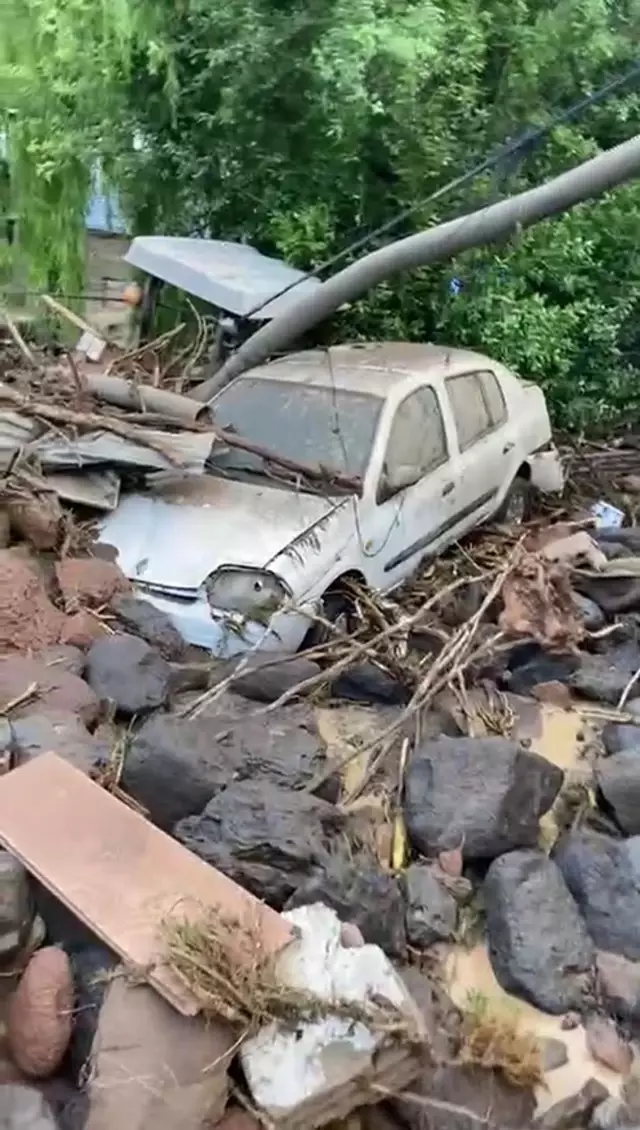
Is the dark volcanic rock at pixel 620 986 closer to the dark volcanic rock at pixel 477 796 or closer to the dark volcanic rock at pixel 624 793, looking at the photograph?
the dark volcanic rock at pixel 477 796

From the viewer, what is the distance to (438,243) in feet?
27.3

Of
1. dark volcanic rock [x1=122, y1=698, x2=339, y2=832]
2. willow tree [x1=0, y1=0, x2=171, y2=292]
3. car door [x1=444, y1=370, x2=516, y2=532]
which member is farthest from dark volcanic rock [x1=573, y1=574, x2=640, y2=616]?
willow tree [x1=0, y1=0, x2=171, y2=292]

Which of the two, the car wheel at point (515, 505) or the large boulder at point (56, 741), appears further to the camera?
the car wheel at point (515, 505)

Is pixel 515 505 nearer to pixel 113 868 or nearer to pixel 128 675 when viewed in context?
pixel 128 675

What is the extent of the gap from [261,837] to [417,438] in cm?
356

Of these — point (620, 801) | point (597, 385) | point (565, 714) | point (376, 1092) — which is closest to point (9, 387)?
point (565, 714)

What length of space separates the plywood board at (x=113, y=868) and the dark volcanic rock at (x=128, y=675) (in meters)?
1.03

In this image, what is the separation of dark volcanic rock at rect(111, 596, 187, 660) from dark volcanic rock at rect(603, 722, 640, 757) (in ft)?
7.31

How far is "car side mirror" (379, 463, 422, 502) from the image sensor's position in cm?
659

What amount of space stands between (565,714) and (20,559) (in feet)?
10.2

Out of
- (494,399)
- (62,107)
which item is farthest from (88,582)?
(62,107)

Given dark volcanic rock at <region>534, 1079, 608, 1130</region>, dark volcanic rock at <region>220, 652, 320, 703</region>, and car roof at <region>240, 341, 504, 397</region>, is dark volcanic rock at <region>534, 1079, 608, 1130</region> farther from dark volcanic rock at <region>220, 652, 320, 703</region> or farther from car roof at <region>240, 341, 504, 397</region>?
car roof at <region>240, 341, 504, 397</region>

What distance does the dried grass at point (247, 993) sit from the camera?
318 centimetres

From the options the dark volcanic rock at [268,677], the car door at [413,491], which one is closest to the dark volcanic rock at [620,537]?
the car door at [413,491]
